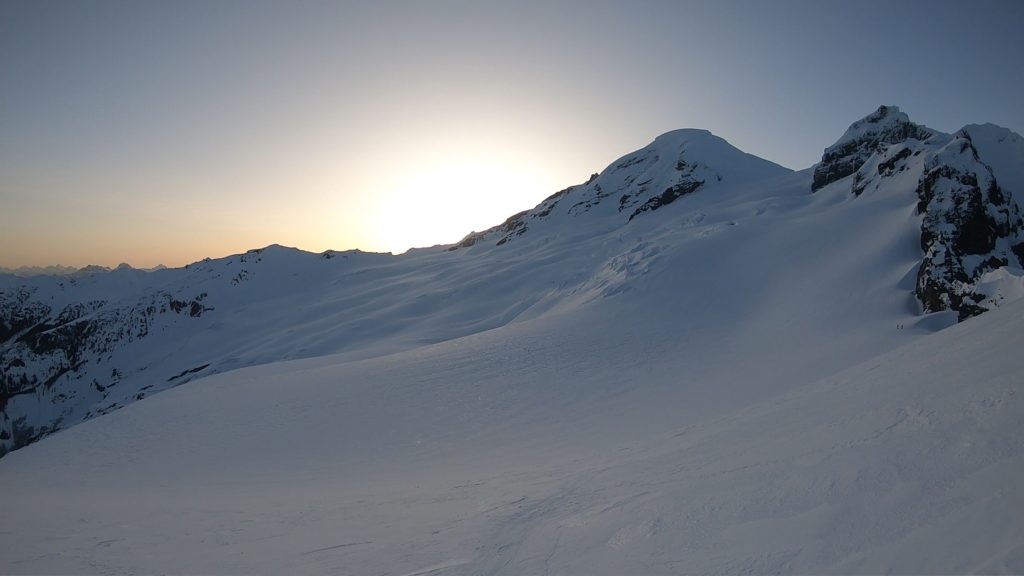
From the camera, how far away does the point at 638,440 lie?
10.9 metres

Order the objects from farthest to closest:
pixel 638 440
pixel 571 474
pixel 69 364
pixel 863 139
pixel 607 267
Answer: pixel 69 364
pixel 863 139
pixel 607 267
pixel 638 440
pixel 571 474

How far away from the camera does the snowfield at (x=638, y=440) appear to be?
15.4ft

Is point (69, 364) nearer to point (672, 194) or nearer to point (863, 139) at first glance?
point (672, 194)

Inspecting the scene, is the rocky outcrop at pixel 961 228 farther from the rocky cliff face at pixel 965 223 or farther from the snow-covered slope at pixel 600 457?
the snow-covered slope at pixel 600 457

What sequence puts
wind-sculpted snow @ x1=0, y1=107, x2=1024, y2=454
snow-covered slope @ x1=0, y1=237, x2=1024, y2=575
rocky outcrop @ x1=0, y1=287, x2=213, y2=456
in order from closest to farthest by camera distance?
snow-covered slope @ x1=0, y1=237, x2=1024, y2=575
wind-sculpted snow @ x1=0, y1=107, x2=1024, y2=454
rocky outcrop @ x1=0, y1=287, x2=213, y2=456

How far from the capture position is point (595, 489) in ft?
25.3

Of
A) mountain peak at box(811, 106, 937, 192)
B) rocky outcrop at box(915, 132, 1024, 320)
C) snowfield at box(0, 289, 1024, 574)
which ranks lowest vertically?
snowfield at box(0, 289, 1024, 574)

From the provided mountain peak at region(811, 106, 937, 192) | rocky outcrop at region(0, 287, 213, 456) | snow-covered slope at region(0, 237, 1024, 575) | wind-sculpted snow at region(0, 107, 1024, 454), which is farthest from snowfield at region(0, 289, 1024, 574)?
rocky outcrop at region(0, 287, 213, 456)

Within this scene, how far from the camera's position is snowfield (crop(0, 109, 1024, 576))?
4.69m

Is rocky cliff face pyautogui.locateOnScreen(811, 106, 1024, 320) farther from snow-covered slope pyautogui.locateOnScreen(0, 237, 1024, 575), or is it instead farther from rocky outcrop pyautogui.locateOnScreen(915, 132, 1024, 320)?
snow-covered slope pyautogui.locateOnScreen(0, 237, 1024, 575)

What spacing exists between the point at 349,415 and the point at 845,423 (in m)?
15.1

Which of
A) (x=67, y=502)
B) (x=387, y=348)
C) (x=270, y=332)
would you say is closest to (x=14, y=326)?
(x=270, y=332)

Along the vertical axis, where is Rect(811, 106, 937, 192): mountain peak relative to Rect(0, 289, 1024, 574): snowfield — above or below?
above

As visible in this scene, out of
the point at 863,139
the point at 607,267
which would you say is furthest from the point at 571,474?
the point at 863,139
